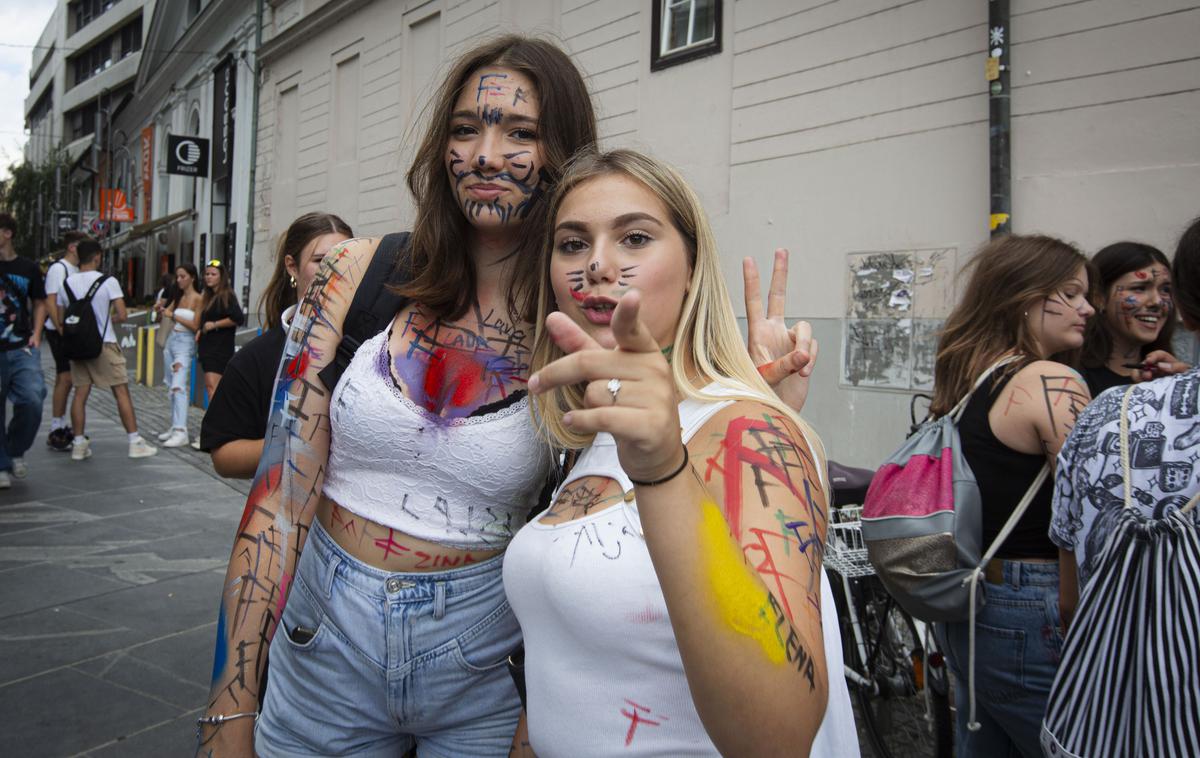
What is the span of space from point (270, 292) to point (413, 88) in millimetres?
10324

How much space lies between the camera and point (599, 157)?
1513mm

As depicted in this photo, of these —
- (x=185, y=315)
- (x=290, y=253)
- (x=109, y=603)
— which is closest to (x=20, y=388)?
(x=185, y=315)

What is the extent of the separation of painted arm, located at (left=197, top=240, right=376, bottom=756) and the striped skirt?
1.49m

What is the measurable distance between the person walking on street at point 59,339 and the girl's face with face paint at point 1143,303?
776cm

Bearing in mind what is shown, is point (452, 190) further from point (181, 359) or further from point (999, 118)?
point (181, 359)

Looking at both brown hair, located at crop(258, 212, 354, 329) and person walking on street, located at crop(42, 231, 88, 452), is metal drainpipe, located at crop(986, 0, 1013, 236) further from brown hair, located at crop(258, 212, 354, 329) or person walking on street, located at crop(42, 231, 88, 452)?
person walking on street, located at crop(42, 231, 88, 452)

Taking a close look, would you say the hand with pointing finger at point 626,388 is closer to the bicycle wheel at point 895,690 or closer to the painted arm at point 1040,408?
the painted arm at point 1040,408

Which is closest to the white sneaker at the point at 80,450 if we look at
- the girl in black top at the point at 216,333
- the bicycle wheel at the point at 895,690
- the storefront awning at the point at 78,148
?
the girl in black top at the point at 216,333

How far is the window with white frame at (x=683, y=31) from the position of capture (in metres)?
7.98

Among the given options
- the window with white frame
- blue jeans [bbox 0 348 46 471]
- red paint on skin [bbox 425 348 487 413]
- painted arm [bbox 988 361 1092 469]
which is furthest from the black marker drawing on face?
the window with white frame

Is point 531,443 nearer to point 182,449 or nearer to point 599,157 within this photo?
point 599,157

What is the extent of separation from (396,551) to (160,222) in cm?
2740

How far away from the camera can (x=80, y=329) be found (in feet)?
24.3

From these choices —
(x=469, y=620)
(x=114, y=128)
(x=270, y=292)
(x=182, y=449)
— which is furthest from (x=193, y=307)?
(x=114, y=128)
